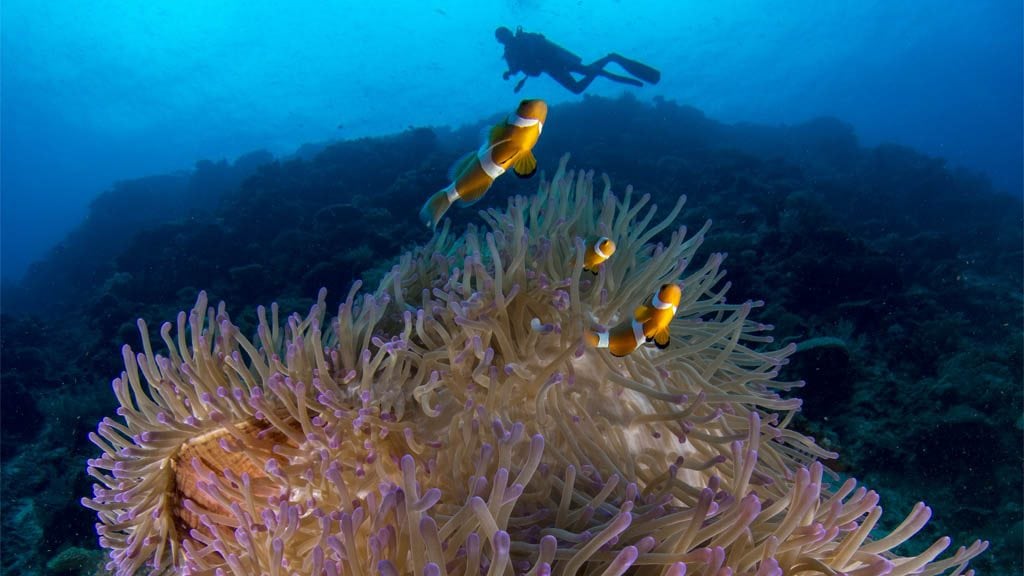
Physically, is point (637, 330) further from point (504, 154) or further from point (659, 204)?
point (659, 204)

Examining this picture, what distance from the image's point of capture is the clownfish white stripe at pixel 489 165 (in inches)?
81.3

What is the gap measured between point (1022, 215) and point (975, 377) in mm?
13721

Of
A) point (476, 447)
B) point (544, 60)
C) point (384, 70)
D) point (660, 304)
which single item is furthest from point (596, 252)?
point (384, 70)

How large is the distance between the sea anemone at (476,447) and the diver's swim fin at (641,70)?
13384 millimetres

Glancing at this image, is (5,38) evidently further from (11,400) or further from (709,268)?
(709,268)

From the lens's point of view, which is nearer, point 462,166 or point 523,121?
point 523,121

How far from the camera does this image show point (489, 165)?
208 centimetres

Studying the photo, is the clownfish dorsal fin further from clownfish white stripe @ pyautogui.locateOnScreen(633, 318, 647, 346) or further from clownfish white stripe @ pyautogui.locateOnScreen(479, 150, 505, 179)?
clownfish white stripe @ pyautogui.locateOnScreen(633, 318, 647, 346)

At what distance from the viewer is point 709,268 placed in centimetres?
254

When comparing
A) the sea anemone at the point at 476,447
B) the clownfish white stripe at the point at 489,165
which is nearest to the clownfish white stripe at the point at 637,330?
the sea anemone at the point at 476,447

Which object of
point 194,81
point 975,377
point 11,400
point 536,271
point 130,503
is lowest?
point 194,81

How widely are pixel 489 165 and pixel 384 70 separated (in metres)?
63.9

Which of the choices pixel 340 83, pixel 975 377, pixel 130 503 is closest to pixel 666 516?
pixel 130 503

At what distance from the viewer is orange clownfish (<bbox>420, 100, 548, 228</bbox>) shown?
1.97 metres
